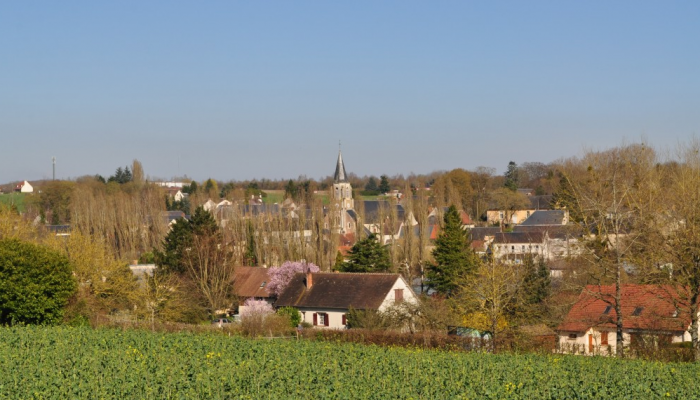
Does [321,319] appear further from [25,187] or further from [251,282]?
[25,187]

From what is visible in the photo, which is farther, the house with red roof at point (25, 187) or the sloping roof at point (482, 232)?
the house with red roof at point (25, 187)

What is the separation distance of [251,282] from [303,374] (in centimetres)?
3430

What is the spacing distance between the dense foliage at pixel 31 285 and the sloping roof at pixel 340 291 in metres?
12.7

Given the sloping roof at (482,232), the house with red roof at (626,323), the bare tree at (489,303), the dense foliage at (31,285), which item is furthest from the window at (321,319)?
the sloping roof at (482,232)

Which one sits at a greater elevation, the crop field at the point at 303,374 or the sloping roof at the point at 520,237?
the sloping roof at the point at 520,237

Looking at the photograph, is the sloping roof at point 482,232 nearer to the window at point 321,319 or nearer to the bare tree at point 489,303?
the window at point 321,319

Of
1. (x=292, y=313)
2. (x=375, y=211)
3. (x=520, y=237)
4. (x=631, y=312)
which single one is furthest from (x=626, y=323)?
(x=375, y=211)

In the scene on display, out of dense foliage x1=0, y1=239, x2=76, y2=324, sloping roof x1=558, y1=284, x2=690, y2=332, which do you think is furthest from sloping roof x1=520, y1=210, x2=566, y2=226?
dense foliage x1=0, y1=239, x2=76, y2=324

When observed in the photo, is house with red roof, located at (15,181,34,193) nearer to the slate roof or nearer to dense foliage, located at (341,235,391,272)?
the slate roof

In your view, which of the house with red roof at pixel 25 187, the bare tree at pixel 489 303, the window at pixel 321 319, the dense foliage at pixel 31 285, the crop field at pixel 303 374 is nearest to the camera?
the crop field at pixel 303 374

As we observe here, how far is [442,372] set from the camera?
53.9 feet

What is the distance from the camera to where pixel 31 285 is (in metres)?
32.8

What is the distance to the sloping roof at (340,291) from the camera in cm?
3988

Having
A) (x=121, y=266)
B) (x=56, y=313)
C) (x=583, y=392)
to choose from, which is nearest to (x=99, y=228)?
(x=121, y=266)
